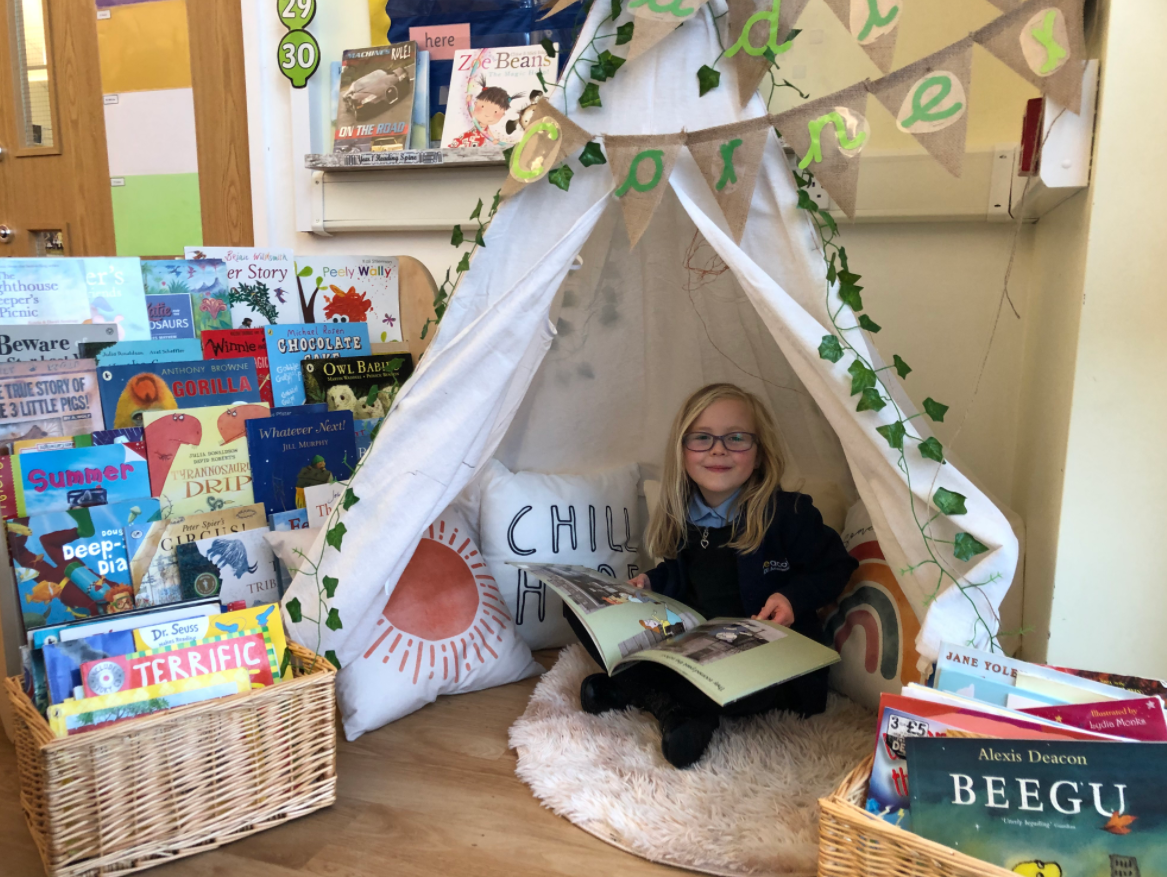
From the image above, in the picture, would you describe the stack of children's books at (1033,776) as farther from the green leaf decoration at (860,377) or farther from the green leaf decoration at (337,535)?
the green leaf decoration at (337,535)

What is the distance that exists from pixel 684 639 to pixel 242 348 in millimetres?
1022

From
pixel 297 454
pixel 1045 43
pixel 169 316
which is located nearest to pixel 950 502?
pixel 1045 43

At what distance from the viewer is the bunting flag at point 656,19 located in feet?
3.68

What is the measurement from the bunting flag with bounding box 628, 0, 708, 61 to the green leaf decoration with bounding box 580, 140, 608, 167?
0.13 meters

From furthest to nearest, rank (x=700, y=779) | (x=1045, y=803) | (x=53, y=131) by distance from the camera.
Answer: (x=53, y=131)
(x=700, y=779)
(x=1045, y=803)

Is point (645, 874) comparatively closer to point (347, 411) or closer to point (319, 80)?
point (347, 411)

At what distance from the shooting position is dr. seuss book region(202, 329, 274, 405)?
1578 millimetres

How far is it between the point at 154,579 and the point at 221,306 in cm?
56

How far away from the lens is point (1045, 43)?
39.2 inches

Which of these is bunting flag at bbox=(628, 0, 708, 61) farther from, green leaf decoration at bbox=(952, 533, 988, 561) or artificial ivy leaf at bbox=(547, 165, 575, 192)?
green leaf decoration at bbox=(952, 533, 988, 561)

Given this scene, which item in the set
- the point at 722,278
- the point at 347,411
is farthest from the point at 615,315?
the point at 347,411

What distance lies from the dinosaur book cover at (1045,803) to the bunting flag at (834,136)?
2.21ft

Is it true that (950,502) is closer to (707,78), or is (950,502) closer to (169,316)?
(707,78)

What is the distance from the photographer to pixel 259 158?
2213 millimetres
